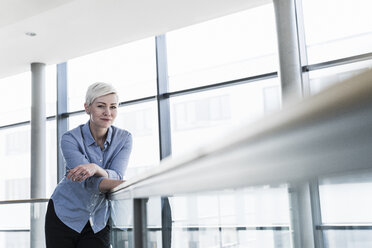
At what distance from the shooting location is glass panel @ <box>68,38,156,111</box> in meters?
7.27

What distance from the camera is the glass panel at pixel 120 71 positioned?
7266 mm

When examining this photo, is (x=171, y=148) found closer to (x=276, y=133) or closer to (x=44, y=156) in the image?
(x=44, y=156)

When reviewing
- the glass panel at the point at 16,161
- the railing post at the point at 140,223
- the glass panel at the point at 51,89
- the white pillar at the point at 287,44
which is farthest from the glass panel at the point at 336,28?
the glass panel at the point at 16,161

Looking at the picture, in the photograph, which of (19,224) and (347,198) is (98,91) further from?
(19,224)

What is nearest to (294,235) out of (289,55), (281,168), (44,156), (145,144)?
(281,168)

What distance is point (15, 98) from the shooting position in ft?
30.0

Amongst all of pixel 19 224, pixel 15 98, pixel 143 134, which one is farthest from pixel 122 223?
pixel 15 98

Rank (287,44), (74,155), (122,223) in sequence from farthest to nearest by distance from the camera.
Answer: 1. (287,44)
2. (74,155)
3. (122,223)

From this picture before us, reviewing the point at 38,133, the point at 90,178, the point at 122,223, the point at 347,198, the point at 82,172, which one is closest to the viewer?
the point at 347,198

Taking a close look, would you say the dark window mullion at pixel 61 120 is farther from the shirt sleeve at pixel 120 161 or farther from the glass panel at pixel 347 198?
the glass panel at pixel 347 198

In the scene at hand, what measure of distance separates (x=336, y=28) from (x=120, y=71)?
12.4 ft

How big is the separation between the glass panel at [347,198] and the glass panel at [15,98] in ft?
28.8

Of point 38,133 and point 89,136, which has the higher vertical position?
point 38,133

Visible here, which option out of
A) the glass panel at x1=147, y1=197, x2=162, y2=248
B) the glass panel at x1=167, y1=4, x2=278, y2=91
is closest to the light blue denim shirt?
the glass panel at x1=147, y1=197, x2=162, y2=248
